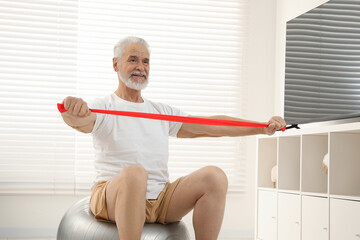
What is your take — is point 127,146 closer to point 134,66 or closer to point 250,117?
point 134,66

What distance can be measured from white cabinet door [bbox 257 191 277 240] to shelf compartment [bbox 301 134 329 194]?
0.42 metres

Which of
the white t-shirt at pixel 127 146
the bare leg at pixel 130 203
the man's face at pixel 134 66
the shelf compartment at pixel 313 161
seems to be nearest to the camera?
the bare leg at pixel 130 203

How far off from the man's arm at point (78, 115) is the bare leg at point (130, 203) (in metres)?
0.31

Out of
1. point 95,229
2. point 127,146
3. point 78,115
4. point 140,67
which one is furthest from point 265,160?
point 78,115

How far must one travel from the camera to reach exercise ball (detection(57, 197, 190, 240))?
216 centimetres

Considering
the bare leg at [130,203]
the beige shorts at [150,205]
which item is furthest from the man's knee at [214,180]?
the bare leg at [130,203]

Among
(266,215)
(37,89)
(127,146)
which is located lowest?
(266,215)

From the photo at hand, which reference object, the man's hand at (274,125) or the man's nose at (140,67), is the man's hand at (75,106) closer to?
the man's nose at (140,67)

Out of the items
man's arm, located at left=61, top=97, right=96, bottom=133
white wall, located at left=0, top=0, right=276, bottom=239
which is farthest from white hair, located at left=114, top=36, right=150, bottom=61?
white wall, located at left=0, top=0, right=276, bottom=239

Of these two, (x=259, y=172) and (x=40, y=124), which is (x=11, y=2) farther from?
(x=259, y=172)

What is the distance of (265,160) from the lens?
13.1 ft

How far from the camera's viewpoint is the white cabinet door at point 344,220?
262 centimetres

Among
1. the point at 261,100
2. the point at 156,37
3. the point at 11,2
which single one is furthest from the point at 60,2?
the point at 261,100

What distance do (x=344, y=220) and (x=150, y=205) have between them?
3.69 feet
